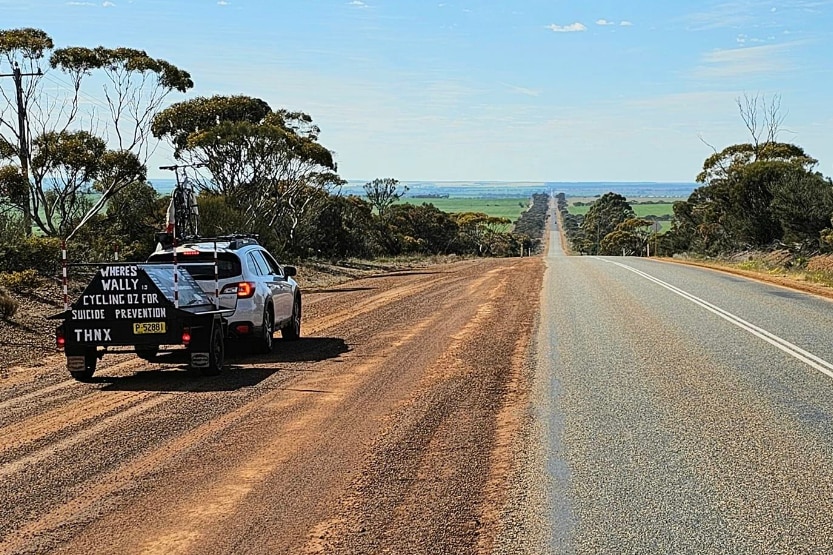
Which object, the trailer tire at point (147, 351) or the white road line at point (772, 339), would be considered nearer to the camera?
the trailer tire at point (147, 351)

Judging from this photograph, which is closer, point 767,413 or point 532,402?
point 767,413

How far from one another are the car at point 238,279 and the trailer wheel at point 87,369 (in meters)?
2.06

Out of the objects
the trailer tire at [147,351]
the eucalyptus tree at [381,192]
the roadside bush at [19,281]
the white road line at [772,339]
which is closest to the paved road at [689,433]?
the white road line at [772,339]

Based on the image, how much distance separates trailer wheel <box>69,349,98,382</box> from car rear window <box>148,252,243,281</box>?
2424mm

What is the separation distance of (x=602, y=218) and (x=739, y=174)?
275 ft

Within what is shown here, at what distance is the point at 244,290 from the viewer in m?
13.7

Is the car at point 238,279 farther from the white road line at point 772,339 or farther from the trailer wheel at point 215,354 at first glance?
the white road line at point 772,339

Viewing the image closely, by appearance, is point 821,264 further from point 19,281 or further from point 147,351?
point 147,351

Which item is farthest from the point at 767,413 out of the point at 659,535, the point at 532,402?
the point at 659,535

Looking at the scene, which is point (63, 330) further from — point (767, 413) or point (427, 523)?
point (767, 413)

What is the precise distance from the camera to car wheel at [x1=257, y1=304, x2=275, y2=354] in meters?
14.1

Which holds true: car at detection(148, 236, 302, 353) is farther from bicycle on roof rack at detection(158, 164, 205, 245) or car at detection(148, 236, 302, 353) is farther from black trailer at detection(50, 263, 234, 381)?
bicycle on roof rack at detection(158, 164, 205, 245)

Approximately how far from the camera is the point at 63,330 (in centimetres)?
1159

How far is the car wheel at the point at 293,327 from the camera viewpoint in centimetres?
1584
